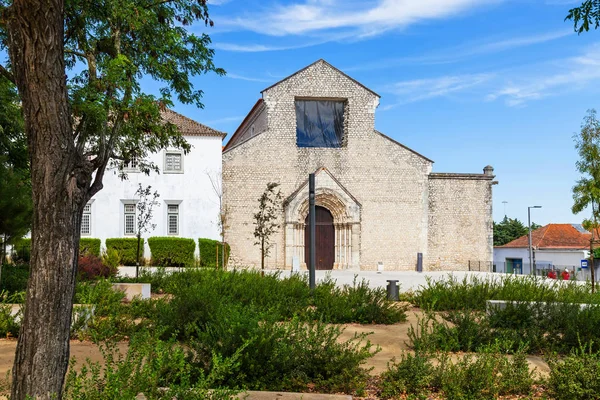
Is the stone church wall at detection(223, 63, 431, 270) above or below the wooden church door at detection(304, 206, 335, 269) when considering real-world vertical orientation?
above

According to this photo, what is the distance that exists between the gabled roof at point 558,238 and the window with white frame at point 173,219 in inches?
1465

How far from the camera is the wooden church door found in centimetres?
3180

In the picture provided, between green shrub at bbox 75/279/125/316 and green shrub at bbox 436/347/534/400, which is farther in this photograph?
green shrub at bbox 75/279/125/316

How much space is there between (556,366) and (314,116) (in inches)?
1092

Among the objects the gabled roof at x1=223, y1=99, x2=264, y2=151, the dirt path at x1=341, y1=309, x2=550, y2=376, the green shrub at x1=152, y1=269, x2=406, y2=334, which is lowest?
the dirt path at x1=341, y1=309, x2=550, y2=376

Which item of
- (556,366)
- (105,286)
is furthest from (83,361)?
(556,366)

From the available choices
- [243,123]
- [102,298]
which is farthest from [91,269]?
[243,123]

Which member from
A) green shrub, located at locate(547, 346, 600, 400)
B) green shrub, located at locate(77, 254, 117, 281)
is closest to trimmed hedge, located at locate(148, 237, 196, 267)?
green shrub, located at locate(77, 254, 117, 281)

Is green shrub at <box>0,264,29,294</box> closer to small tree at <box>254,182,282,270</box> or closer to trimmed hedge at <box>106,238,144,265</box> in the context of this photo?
small tree at <box>254,182,282,270</box>

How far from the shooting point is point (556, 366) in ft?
18.5

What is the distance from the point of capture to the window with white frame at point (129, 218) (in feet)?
98.2

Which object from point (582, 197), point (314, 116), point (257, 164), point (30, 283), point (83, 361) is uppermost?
point (314, 116)

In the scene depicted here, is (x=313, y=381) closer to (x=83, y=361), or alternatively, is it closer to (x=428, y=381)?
(x=428, y=381)

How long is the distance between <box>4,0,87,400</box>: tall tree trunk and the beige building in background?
85.8 feet
